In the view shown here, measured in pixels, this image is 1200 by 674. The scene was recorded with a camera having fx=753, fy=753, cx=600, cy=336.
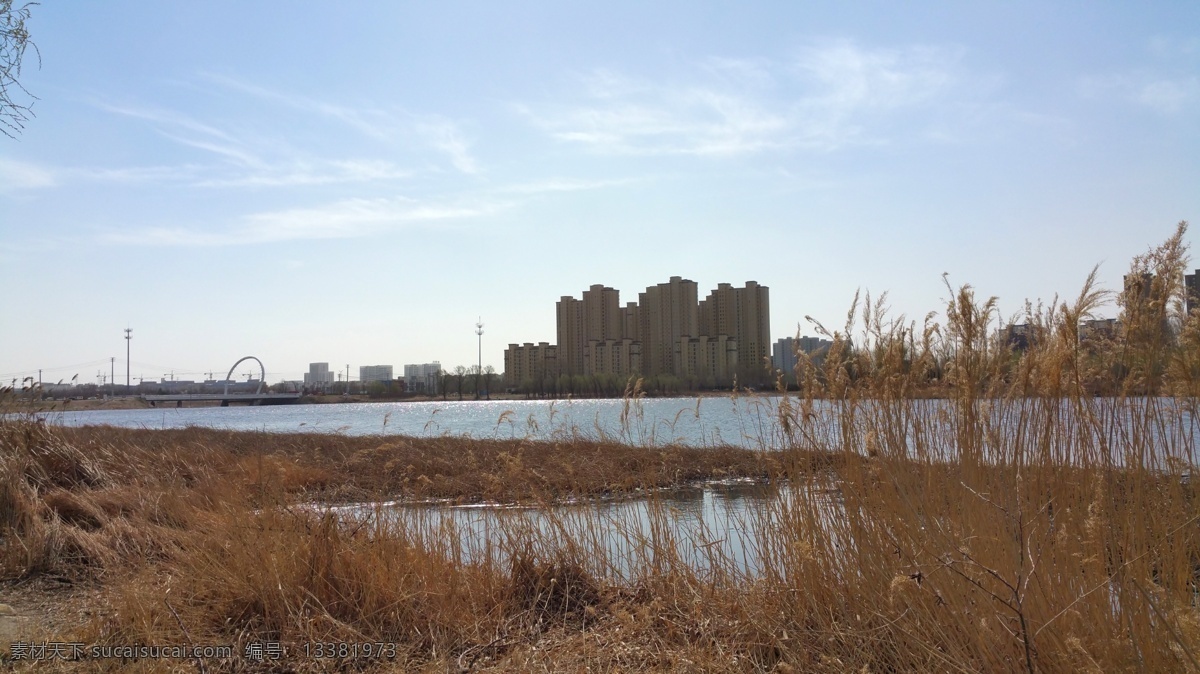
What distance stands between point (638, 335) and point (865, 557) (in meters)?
71.5

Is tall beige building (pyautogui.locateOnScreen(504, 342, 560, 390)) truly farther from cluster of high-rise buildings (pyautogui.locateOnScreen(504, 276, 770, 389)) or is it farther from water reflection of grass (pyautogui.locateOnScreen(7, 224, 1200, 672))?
water reflection of grass (pyautogui.locateOnScreen(7, 224, 1200, 672))

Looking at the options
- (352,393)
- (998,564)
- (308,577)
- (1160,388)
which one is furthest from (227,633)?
(352,393)

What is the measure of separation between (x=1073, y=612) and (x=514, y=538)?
3107mm

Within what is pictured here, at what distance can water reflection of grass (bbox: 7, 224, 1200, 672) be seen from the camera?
258cm

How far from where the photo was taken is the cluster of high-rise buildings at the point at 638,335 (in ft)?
132

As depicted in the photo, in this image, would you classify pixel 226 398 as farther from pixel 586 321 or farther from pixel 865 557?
pixel 865 557

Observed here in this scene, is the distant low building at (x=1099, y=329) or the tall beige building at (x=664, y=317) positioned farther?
the tall beige building at (x=664, y=317)

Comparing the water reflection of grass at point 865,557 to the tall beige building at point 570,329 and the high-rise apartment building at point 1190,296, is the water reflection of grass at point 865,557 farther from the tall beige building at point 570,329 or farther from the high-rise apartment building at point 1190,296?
the tall beige building at point 570,329

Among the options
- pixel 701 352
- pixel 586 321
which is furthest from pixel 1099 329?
pixel 586 321

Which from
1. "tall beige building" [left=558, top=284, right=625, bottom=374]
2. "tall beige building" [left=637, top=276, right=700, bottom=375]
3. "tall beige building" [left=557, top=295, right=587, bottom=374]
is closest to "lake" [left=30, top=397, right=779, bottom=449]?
"tall beige building" [left=637, top=276, right=700, bottom=375]

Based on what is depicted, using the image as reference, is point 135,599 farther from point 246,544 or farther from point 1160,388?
point 1160,388

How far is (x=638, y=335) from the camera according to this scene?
74.7 m

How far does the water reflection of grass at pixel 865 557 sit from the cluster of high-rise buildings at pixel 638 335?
56.9 feet

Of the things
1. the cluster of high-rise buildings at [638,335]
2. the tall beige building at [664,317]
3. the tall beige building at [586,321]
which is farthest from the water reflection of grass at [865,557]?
the tall beige building at [586,321]
